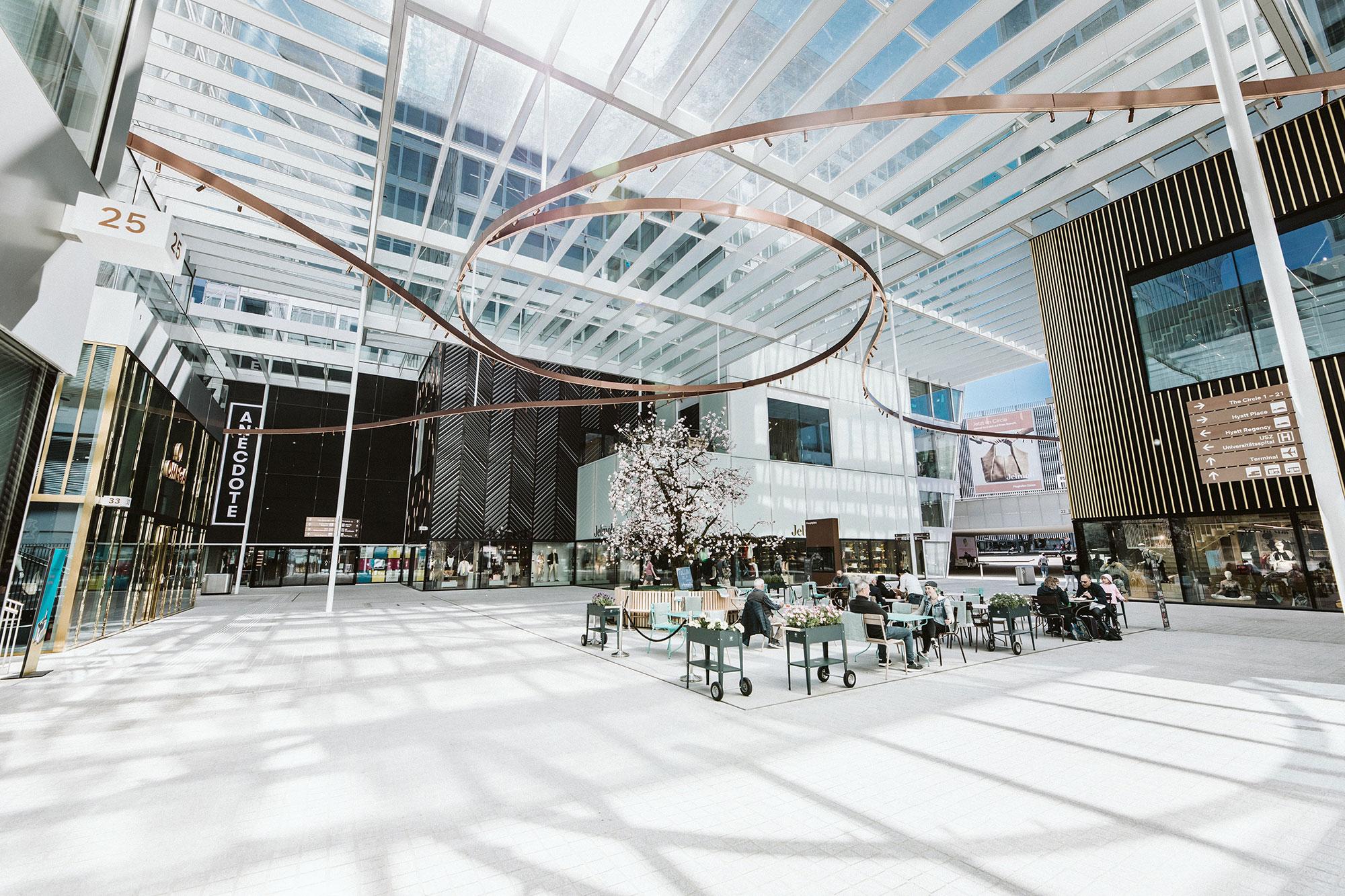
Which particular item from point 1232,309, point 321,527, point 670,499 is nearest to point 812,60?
point 670,499

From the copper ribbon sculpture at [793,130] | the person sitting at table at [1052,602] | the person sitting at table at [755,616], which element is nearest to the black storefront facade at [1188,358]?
the person sitting at table at [1052,602]

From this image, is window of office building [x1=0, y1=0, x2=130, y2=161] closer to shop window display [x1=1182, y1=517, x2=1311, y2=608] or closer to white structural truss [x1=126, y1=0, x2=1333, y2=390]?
white structural truss [x1=126, y1=0, x2=1333, y2=390]

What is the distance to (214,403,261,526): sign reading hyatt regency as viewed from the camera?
69.2ft

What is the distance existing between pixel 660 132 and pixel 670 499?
7651 mm

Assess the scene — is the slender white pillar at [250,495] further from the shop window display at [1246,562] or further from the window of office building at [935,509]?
the shop window display at [1246,562]

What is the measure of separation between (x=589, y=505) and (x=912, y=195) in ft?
57.7

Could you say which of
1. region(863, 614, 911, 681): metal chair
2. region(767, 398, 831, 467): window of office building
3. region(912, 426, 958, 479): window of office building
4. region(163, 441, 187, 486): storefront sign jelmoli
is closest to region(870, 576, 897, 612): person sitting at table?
region(863, 614, 911, 681): metal chair

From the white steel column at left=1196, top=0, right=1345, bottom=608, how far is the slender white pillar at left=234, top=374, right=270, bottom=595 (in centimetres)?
2761

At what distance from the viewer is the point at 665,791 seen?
368cm

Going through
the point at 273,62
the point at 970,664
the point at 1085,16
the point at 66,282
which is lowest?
the point at 970,664

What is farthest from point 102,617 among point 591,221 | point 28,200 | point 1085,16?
point 1085,16

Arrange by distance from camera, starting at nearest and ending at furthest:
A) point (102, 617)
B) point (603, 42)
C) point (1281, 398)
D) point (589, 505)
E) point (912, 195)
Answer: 1. point (603, 42)
2. point (102, 617)
3. point (1281, 398)
4. point (912, 195)
5. point (589, 505)

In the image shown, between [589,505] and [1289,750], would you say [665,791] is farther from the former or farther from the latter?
[589,505]

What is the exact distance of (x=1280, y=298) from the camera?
291 cm
